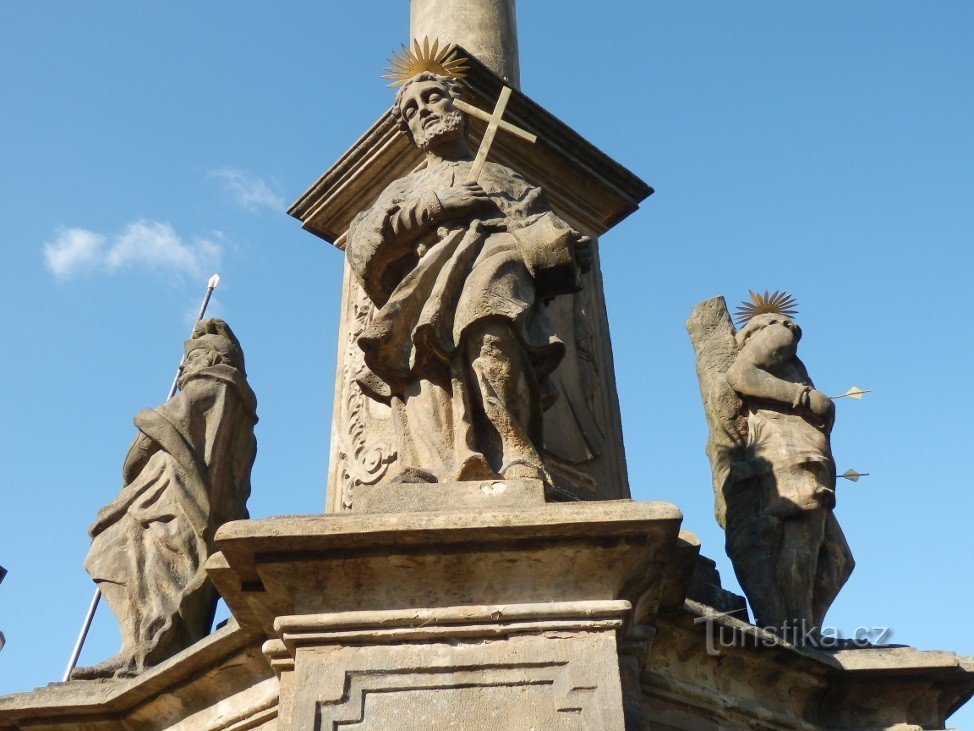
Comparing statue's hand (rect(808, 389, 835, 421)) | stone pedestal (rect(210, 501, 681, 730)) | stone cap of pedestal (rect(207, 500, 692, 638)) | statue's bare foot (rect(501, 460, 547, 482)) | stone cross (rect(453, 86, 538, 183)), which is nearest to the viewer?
stone pedestal (rect(210, 501, 681, 730))

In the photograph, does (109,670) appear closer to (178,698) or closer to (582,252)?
(178,698)

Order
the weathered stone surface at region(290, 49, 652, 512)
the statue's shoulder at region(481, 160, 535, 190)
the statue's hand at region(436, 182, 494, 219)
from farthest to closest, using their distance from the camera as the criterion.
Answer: the weathered stone surface at region(290, 49, 652, 512) → the statue's shoulder at region(481, 160, 535, 190) → the statue's hand at region(436, 182, 494, 219)

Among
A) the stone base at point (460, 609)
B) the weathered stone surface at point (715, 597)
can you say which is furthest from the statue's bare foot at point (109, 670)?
the weathered stone surface at point (715, 597)

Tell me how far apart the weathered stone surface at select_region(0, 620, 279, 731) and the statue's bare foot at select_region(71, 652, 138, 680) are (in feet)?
0.11

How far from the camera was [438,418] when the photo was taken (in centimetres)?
497

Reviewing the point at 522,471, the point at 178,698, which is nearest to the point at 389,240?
the point at 522,471

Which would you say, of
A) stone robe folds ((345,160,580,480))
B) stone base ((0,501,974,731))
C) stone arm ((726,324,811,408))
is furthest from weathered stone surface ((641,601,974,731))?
stone arm ((726,324,811,408))

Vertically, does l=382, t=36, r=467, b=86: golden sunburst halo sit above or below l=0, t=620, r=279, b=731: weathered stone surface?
above

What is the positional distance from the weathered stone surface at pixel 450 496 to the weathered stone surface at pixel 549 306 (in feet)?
2.92

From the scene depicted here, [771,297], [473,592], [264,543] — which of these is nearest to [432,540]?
[473,592]

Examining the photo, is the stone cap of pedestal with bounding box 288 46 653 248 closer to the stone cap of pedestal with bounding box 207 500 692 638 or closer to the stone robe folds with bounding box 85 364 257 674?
the stone robe folds with bounding box 85 364 257 674

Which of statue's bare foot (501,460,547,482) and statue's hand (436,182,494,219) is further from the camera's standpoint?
statue's hand (436,182,494,219)

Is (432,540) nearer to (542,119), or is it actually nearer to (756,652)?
(756,652)

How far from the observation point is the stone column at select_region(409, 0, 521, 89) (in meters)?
7.77
